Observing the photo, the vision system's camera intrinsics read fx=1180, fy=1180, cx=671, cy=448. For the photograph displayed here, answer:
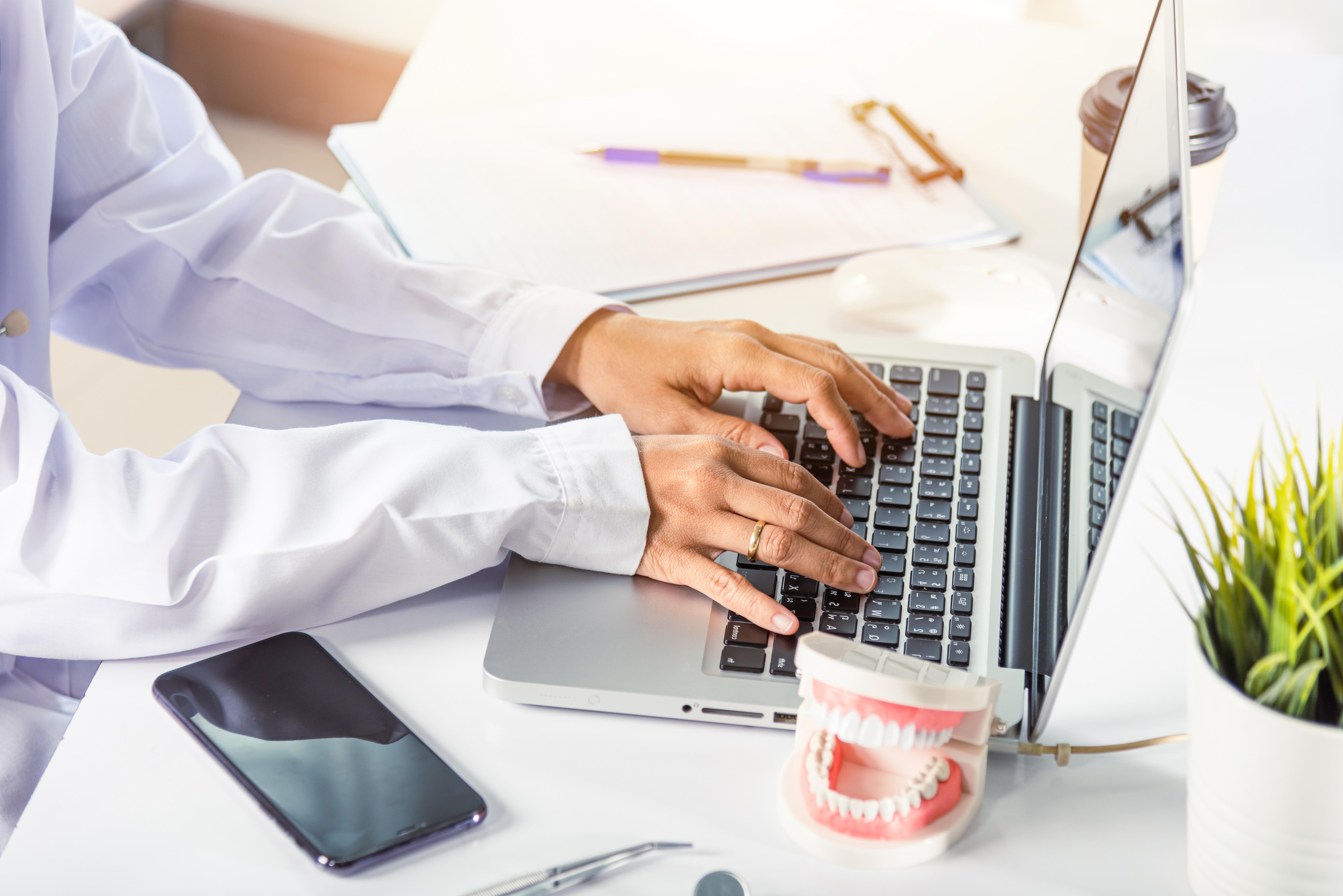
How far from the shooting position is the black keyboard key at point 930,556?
669 mm

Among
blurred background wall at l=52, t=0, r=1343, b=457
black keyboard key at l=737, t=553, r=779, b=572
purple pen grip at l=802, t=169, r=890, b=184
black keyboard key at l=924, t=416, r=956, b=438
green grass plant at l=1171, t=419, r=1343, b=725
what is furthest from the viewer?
blurred background wall at l=52, t=0, r=1343, b=457

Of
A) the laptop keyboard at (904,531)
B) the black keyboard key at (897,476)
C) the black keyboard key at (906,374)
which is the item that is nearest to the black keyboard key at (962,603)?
the laptop keyboard at (904,531)

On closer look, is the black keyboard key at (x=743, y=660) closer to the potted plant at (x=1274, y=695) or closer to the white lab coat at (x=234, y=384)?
the white lab coat at (x=234, y=384)

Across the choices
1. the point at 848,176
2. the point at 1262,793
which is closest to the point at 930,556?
the point at 1262,793

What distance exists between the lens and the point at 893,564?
2.19 ft

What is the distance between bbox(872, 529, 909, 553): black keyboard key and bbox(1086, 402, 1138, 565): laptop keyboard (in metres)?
0.13

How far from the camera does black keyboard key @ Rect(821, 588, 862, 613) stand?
0.63 meters

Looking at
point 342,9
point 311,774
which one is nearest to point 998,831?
point 311,774

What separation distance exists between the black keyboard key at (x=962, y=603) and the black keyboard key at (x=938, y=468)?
11 centimetres

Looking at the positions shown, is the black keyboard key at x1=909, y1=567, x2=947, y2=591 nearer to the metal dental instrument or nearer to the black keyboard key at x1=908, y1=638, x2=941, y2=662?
the black keyboard key at x1=908, y1=638, x2=941, y2=662

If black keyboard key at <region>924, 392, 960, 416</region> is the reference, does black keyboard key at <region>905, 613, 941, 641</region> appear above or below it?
below

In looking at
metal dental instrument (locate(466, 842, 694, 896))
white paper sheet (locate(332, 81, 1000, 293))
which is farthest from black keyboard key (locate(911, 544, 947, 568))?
white paper sheet (locate(332, 81, 1000, 293))

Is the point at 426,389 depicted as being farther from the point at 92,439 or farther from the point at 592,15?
the point at 92,439

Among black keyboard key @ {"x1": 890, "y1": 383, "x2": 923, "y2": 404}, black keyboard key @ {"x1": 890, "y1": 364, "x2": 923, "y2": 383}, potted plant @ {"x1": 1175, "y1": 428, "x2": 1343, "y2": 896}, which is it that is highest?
potted plant @ {"x1": 1175, "y1": 428, "x2": 1343, "y2": 896}
